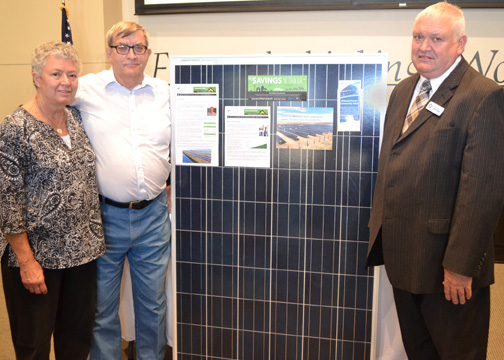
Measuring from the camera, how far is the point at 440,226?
1611 millimetres

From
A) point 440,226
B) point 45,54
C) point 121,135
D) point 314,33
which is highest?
point 314,33

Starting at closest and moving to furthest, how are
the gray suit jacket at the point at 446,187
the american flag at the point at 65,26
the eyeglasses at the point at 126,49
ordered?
the gray suit jacket at the point at 446,187 → the eyeglasses at the point at 126,49 → the american flag at the point at 65,26

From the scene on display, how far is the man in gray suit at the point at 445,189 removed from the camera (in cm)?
150

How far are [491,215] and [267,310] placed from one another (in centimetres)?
119

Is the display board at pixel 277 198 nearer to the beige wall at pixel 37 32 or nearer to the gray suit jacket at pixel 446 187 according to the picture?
the gray suit jacket at pixel 446 187

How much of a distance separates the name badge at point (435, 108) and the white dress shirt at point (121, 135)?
1.25 metres

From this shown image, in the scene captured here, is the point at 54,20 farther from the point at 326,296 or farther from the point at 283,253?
the point at 326,296

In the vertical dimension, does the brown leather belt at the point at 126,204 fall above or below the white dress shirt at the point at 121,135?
below

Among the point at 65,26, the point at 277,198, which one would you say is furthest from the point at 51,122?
the point at 65,26

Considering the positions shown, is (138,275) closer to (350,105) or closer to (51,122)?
(51,122)

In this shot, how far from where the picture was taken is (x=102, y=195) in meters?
2.07

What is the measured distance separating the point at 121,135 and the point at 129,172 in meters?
0.18

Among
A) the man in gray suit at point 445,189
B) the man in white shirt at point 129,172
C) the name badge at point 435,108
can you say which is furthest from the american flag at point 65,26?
the name badge at point 435,108

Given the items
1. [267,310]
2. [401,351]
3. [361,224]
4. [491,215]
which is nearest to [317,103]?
[361,224]
